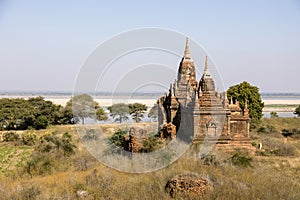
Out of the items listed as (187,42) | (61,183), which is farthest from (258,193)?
(187,42)

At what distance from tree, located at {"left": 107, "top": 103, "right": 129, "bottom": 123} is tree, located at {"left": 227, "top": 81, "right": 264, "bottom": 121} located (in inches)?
513

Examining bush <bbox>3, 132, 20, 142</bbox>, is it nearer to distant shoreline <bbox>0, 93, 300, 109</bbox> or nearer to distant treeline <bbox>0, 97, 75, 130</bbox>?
distant treeline <bbox>0, 97, 75, 130</bbox>

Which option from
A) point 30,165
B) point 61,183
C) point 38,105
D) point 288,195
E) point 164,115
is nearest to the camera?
point 288,195

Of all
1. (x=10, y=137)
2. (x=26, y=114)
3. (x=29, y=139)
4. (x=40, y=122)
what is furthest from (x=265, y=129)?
(x=26, y=114)

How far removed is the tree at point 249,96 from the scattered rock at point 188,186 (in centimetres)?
2885

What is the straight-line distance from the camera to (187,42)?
74.0 feet

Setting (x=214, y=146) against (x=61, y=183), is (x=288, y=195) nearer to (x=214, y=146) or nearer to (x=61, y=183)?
(x=61, y=183)

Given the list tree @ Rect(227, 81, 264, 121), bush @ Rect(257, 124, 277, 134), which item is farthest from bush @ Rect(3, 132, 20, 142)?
bush @ Rect(257, 124, 277, 134)

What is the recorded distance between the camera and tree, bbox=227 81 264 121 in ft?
115

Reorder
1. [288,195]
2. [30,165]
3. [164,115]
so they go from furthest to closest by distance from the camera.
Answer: [164,115] → [30,165] → [288,195]

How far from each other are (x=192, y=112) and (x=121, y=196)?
11.5 m

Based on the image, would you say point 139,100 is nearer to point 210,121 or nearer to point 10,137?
point 10,137

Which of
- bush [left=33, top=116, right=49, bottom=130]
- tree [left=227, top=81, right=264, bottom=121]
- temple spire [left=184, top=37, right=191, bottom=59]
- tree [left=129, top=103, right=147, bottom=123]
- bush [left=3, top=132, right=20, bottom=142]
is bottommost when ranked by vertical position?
bush [left=3, top=132, right=20, bottom=142]

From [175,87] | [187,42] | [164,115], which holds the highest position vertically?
[187,42]
